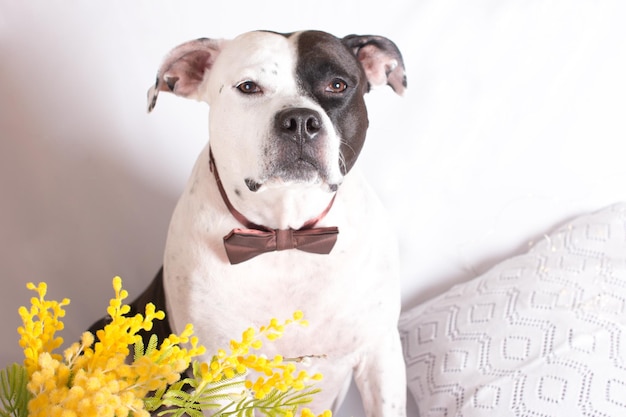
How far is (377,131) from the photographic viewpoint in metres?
Answer: 2.48

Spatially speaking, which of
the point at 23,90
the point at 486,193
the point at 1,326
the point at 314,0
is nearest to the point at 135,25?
the point at 23,90

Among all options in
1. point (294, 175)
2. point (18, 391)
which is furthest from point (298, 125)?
point (18, 391)

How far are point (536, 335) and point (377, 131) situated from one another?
0.80 m

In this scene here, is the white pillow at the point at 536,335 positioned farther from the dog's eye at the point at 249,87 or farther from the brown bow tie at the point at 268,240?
the dog's eye at the point at 249,87

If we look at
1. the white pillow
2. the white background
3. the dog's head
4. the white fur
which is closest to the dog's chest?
the white fur

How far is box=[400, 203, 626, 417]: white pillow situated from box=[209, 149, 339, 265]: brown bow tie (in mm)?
627

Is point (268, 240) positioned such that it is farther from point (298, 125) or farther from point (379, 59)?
point (379, 59)

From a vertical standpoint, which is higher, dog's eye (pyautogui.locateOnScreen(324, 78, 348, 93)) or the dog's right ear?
→ the dog's right ear

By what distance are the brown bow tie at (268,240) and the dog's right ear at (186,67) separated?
0.65ft

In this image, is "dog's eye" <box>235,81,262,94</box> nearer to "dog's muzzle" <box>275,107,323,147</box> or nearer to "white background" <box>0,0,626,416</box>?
"dog's muzzle" <box>275,107,323,147</box>

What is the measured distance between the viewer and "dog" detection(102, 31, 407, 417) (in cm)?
158

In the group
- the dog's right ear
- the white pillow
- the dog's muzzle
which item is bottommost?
the white pillow

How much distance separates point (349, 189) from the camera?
1.82m

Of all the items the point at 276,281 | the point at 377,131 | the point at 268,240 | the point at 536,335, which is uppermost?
the point at 377,131
